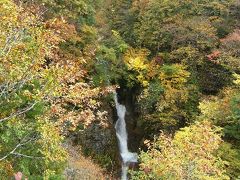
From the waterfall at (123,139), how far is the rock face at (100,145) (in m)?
0.59

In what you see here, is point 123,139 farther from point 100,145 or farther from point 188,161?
point 188,161

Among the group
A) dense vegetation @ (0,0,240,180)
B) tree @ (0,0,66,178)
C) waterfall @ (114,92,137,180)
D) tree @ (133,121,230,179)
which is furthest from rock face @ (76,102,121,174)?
tree @ (0,0,66,178)

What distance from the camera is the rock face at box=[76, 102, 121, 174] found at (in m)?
18.4

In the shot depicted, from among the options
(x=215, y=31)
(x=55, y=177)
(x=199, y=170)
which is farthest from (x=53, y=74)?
(x=215, y=31)

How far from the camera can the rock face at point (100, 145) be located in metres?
18.4

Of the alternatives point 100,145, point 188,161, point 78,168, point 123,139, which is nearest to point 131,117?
point 123,139

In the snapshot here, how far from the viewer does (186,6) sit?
76.5ft

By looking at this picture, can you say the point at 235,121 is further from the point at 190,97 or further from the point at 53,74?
the point at 53,74

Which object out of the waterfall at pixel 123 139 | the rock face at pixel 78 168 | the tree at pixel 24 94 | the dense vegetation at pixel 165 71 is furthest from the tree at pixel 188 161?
the waterfall at pixel 123 139

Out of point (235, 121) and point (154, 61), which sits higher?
point (154, 61)

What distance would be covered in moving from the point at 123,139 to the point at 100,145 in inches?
101

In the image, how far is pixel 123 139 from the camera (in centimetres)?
2116

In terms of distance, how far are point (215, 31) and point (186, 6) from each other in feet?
10.4

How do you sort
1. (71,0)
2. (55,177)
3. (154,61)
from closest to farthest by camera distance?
(55,177) → (71,0) → (154,61)
